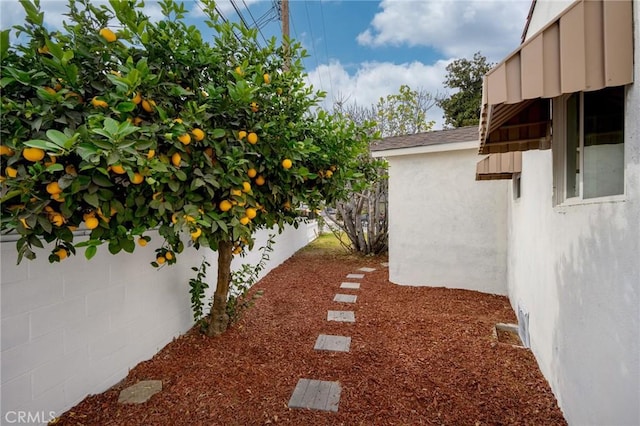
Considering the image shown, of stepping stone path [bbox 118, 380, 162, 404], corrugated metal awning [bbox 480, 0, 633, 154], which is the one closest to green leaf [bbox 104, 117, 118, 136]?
corrugated metal awning [bbox 480, 0, 633, 154]

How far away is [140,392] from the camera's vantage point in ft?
10.5

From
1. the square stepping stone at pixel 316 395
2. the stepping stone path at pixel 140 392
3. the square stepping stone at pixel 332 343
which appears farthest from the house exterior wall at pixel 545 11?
the stepping stone path at pixel 140 392

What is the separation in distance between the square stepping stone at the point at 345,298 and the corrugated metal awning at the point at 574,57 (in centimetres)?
509

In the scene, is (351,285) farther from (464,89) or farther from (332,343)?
(464,89)

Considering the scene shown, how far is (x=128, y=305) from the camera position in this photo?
3.55 m

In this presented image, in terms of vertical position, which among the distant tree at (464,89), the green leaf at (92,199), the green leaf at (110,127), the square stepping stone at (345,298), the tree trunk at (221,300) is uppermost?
the distant tree at (464,89)

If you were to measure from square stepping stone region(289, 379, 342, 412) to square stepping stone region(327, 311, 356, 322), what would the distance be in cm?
196

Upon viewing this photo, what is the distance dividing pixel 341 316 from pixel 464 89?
69.1ft

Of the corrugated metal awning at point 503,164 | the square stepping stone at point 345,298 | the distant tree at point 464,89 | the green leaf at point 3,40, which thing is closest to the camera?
the green leaf at point 3,40

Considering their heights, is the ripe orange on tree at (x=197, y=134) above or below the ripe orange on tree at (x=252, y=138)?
below

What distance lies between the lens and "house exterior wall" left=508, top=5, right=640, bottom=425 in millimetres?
1707

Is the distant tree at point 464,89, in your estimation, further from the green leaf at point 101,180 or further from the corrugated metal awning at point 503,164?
the green leaf at point 101,180

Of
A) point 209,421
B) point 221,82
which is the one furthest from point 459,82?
point 209,421

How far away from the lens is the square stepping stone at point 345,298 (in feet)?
21.2
